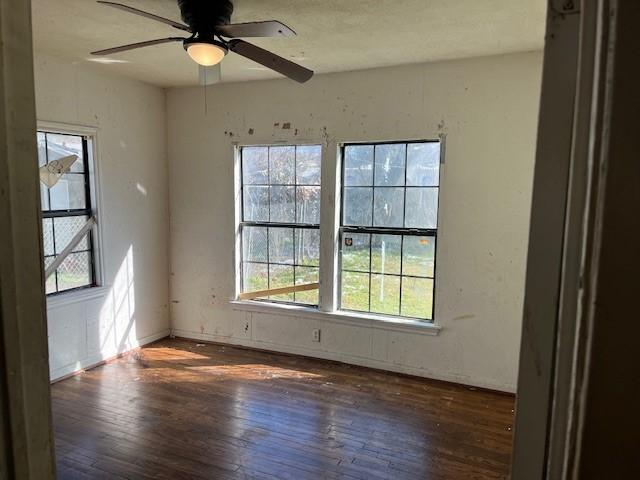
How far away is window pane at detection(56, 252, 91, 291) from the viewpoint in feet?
12.2

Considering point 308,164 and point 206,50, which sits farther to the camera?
point 308,164

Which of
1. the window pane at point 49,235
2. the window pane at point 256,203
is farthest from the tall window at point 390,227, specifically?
the window pane at point 49,235

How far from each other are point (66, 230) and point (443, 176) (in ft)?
10.5

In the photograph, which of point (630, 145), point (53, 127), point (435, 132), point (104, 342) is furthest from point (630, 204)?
point (104, 342)

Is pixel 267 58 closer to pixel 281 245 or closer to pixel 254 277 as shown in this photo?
pixel 281 245

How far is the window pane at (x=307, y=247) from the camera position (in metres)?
4.09

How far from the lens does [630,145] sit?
1.28ft

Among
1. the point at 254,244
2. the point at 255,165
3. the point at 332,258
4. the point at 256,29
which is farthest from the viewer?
the point at 254,244

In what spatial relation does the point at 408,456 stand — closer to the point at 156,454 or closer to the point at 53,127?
the point at 156,454

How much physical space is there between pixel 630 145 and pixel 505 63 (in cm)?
331

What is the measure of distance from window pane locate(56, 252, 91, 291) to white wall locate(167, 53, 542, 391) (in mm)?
1082

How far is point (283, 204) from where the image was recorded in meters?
4.20

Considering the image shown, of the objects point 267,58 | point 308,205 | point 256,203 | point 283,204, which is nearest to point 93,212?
point 256,203

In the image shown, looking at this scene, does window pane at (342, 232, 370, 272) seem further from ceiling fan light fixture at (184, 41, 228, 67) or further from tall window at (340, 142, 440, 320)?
ceiling fan light fixture at (184, 41, 228, 67)
